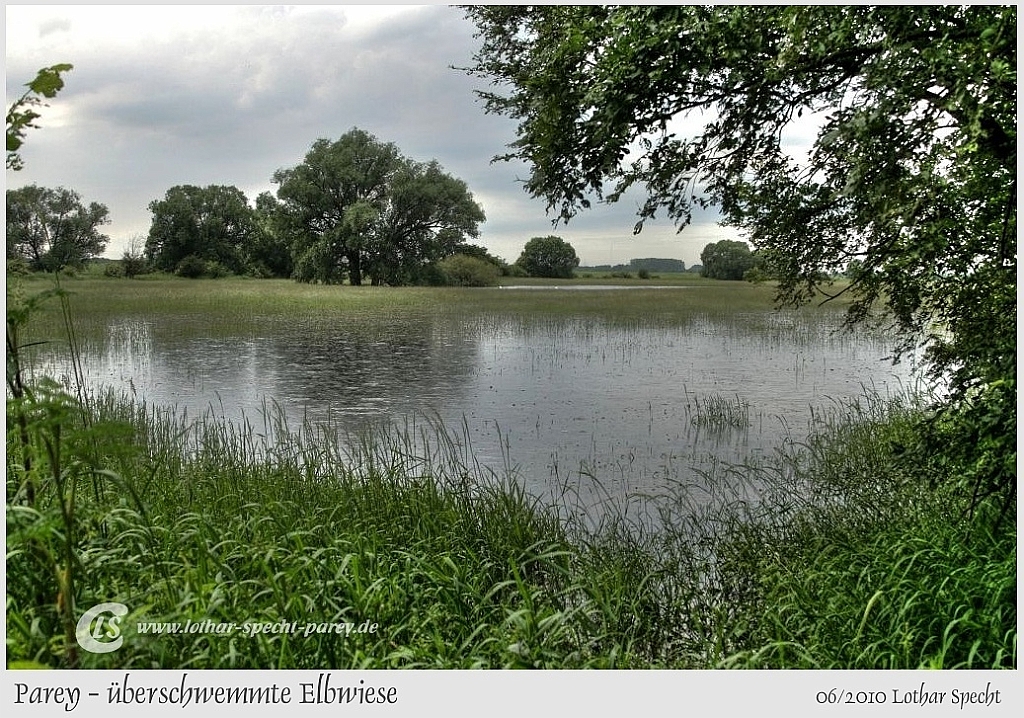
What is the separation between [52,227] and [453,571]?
4753 mm

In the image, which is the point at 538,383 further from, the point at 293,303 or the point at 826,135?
the point at 826,135

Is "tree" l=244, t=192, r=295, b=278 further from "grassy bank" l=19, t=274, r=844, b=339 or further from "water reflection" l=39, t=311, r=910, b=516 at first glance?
"water reflection" l=39, t=311, r=910, b=516

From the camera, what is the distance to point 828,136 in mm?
3021

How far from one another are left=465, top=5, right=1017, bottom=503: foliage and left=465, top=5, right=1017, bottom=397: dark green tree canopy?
0.04 feet

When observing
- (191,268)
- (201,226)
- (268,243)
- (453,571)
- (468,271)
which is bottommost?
(453,571)

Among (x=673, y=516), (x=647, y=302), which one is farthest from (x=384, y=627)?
(x=647, y=302)

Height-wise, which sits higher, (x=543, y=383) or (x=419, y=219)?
→ (x=419, y=219)

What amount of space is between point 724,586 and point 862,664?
1.25m

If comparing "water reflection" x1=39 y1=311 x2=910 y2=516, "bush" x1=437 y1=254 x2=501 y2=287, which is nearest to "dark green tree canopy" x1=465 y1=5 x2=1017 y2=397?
"water reflection" x1=39 y1=311 x2=910 y2=516

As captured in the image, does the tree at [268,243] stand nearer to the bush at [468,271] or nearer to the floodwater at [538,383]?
the floodwater at [538,383]

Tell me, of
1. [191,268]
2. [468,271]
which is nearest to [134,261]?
[191,268]

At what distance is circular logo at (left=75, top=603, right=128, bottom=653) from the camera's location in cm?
250

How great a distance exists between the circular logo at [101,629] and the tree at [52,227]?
4193 millimetres
